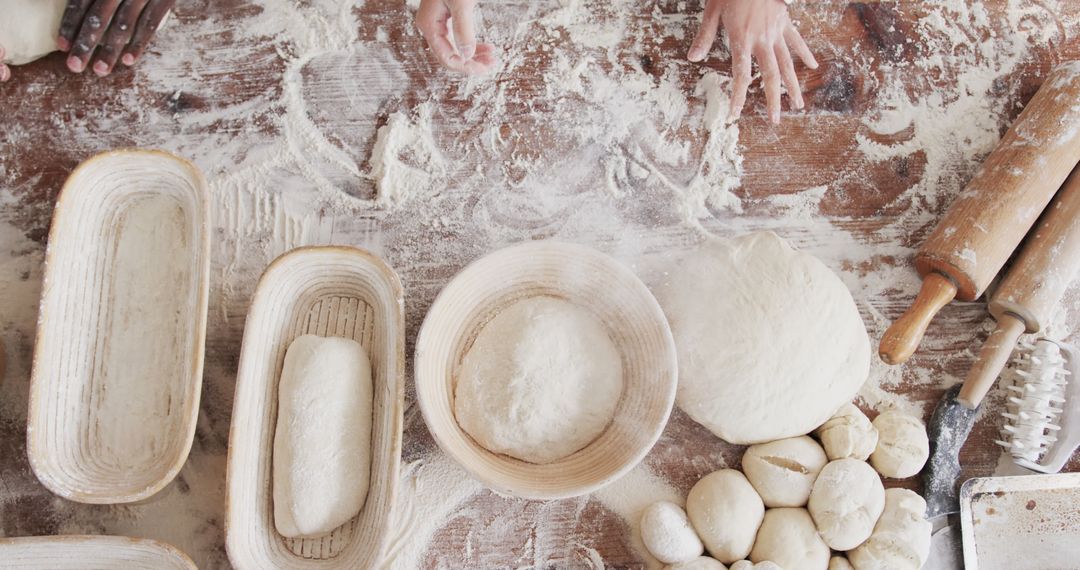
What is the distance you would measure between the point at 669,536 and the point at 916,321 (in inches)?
22.5

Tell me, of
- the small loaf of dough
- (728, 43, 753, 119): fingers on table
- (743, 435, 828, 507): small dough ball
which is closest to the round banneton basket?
the small loaf of dough

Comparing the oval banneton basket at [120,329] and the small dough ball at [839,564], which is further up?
the oval banneton basket at [120,329]

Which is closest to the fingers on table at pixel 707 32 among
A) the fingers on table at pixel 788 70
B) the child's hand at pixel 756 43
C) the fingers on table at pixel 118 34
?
the child's hand at pixel 756 43

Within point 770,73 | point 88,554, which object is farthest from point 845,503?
point 88,554

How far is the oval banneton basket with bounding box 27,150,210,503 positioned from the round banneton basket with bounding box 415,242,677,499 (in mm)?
385

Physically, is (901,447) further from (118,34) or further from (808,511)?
(118,34)

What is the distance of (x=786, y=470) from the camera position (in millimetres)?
1221

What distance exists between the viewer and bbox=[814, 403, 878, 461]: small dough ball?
1.24 metres

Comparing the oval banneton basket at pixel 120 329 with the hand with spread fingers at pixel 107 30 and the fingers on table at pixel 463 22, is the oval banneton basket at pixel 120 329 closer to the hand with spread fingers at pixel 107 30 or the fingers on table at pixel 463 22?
the hand with spread fingers at pixel 107 30

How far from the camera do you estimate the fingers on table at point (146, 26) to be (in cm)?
133

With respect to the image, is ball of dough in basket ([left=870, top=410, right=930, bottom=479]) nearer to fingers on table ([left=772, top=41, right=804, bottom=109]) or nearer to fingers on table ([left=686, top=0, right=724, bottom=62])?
fingers on table ([left=772, top=41, right=804, bottom=109])

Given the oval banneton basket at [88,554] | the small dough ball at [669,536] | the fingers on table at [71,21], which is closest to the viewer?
the oval banneton basket at [88,554]

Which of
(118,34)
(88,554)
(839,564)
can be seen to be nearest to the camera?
(88,554)

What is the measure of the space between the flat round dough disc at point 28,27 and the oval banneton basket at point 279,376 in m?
0.65
